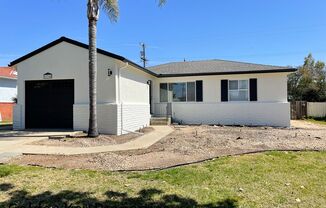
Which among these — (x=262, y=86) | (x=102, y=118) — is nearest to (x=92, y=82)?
(x=102, y=118)

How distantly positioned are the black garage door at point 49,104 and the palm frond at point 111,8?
3829 millimetres

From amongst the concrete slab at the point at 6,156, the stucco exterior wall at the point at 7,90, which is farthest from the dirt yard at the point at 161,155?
the stucco exterior wall at the point at 7,90

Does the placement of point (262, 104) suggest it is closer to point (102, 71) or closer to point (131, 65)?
point (131, 65)

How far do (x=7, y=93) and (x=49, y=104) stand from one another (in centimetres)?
1714

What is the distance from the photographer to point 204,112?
19266 mm

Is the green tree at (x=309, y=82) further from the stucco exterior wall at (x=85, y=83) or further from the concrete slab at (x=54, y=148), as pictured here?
the concrete slab at (x=54, y=148)

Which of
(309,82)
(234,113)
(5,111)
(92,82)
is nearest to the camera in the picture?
(92,82)

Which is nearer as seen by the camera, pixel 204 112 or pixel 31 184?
pixel 31 184

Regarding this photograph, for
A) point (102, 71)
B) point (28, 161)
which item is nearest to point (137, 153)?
point (28, 161)

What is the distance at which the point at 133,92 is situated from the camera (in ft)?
52.6

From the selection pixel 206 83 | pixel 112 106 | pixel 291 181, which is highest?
pixel 206 83

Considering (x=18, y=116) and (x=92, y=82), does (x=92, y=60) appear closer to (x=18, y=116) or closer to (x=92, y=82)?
(x=92, y=82)

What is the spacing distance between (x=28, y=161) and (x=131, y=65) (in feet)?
26.7

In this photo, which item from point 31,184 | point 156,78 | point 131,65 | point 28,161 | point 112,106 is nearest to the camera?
point 31,184
